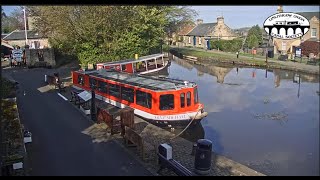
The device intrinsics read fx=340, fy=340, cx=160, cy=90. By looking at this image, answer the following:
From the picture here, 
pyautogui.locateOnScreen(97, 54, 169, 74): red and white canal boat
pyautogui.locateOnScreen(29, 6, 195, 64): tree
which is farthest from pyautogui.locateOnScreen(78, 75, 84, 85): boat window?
pyautogui.locateOnScreen(29, 6, 195, 64): tree

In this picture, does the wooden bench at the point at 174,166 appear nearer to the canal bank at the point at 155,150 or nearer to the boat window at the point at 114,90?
the canal bank at the point at 155,150

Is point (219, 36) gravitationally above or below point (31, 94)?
above

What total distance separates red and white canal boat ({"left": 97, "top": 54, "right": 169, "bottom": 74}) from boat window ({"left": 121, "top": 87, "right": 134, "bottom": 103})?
7318 mm

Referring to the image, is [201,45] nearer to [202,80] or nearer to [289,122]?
[202,80]

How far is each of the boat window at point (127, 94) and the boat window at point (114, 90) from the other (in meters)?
0.41

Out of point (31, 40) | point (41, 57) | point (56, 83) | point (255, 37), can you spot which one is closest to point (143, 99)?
point (56, 83)

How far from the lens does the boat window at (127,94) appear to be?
47.9 feet

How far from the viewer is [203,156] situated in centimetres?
802

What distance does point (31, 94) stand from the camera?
63.0ft

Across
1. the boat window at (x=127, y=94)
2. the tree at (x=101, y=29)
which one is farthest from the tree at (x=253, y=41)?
the boat window at (x=127, y=94)

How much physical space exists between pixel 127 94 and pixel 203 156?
7.49 m

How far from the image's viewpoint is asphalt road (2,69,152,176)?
819 cm

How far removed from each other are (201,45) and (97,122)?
158 feet
